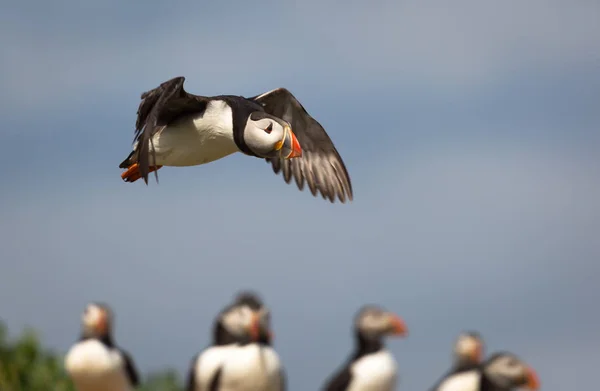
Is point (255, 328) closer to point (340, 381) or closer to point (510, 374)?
point (340, 381)

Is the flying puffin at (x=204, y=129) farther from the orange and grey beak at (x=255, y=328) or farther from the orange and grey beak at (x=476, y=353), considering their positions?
the orange and grey beak at (x=476, y=353)

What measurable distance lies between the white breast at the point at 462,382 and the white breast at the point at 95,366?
2.68 meters

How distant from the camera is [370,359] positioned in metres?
10.9

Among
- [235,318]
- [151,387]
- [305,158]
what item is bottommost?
[151,387]

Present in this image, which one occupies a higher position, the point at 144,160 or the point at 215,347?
the point at 144,160

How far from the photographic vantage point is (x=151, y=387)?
15.5 metres

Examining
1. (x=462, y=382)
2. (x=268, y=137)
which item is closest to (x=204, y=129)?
(x=268, y=137)

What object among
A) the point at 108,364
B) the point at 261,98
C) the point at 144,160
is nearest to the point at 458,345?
the point at 108,364

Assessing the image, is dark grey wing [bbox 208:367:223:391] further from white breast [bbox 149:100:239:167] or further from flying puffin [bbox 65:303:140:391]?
white breast [bbox 149:100:239:167]

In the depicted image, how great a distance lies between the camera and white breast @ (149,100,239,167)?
16.1m

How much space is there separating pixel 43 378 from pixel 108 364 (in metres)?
4.91

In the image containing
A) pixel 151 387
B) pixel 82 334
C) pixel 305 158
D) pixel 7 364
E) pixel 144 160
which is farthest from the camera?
pixel 305 158

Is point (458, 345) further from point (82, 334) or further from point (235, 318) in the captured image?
point (82, 334)

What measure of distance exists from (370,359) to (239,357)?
1.02 metres
